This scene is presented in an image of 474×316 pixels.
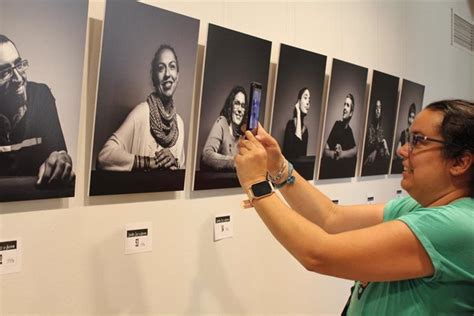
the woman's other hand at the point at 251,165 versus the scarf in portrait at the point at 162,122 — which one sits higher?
the scarf in portrait at the point at 162,122

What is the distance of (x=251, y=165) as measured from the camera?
3.75 feet

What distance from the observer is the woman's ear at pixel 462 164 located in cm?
107

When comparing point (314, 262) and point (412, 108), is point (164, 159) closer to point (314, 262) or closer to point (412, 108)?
point (314, 262)

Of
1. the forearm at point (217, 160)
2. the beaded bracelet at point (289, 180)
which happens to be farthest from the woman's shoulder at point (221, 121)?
the beaded bracelet at point (289, 180)

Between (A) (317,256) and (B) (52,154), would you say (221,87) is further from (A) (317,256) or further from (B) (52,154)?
(A) (317,256)

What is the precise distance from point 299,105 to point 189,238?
0.89m

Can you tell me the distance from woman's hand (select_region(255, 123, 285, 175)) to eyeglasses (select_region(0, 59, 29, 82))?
726 millimetres

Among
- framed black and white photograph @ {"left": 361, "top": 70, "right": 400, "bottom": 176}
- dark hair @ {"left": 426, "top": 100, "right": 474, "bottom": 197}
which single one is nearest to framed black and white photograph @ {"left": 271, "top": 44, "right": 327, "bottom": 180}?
framed black and white photograph @ {"left": 361, "top": 70, "right": 400, "bottom": 176}

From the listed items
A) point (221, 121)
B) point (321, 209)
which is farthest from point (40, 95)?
point (321, 209)

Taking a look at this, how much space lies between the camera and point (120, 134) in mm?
1377

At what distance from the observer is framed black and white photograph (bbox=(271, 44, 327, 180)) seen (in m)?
1.97

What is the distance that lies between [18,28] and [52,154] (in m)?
0.37

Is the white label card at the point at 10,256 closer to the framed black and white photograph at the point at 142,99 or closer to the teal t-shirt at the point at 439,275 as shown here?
the framed black and white photograph at the point at 142,99

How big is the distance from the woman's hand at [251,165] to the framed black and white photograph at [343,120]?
122 cm
